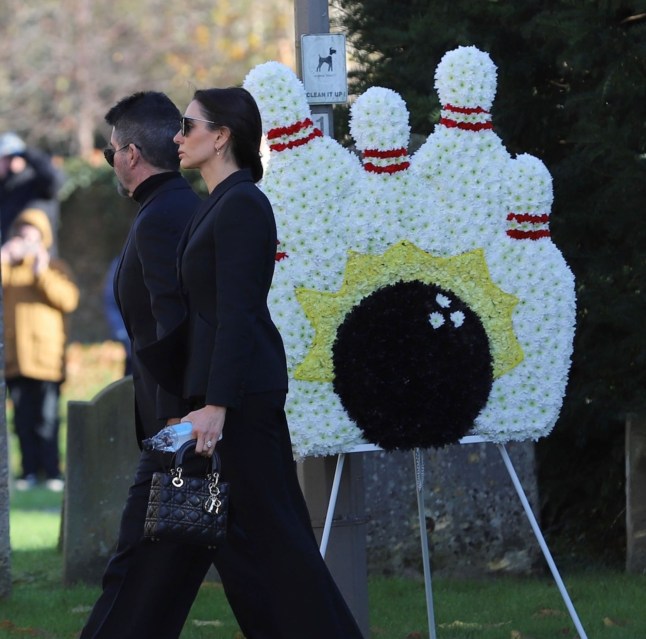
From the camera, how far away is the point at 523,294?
5484 mm

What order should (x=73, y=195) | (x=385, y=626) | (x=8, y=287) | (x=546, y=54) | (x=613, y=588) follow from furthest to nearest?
(x=73, y=195) → (x=8, y=287) → (x=546, y=54) → (x=613, y=588) → (x=385, y=626)

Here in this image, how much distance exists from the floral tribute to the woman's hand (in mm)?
1049

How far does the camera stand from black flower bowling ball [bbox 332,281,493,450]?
17.6 ft

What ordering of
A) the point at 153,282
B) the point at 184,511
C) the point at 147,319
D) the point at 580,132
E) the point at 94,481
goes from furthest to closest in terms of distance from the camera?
the point at 94,481
the point at 580,132
the point at 147,319
the point at 153,282
the point at 184,511

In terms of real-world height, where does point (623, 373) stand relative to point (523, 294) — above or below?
below

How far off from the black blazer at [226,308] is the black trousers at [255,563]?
4.5 inches

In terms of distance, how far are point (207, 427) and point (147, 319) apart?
75 cm

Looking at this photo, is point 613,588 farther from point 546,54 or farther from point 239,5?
point 239,5

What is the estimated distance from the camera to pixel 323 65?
18.8ft

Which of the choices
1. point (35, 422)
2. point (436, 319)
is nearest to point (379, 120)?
point (436, 319)

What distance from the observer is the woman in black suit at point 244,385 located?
14.3 feet

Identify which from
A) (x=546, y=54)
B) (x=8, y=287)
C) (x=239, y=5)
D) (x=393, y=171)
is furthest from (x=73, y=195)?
(x=393, y=171)

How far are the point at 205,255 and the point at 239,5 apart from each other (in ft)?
73.0

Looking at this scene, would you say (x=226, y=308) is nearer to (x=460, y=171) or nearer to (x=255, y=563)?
(x=255, y=563)
